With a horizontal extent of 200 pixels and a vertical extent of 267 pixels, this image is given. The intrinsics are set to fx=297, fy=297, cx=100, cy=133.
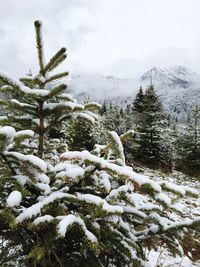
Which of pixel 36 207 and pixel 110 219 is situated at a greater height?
pixel 36 207

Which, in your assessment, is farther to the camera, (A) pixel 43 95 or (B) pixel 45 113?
(B) pixel 45 113

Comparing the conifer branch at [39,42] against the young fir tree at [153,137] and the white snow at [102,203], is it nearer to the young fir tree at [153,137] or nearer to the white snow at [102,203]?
the white snow at [102,203]

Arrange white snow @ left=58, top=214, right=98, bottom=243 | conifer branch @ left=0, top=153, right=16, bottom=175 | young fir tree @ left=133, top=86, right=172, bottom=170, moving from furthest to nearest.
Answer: young fir tree @ left=133, top=86, right=172, bottom=170, conifer branch @ left=0, top=153, right=16, bottom=175, white snow @ left=58, top=214, right=98, bottom=243

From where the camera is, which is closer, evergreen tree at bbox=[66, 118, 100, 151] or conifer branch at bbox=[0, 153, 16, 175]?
conifer branch at bbox=[0, 153, 16, 175]

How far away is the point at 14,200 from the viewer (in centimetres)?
205

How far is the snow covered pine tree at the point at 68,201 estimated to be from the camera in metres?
2.20

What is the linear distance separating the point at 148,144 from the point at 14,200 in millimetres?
23992

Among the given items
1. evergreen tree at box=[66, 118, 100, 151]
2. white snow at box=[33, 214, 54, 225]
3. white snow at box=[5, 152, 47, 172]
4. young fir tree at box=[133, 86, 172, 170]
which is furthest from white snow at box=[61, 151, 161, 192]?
young fir tree at box=[133, 86, 172, 170]

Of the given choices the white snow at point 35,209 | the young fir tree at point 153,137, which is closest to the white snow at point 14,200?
the white snow at point 35,209

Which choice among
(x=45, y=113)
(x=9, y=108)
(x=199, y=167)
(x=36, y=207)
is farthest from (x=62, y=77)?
(x=199, y=167)

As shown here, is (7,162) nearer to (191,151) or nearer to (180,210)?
(180,210)

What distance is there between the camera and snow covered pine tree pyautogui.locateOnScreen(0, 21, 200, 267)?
220 cm

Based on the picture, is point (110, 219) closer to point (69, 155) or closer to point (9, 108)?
point (69, 155)

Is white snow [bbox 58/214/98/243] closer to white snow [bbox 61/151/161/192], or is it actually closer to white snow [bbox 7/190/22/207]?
white snow [bbox 7/190/22/207]
